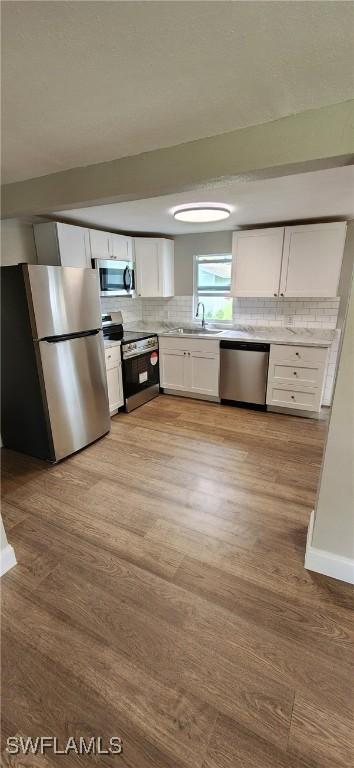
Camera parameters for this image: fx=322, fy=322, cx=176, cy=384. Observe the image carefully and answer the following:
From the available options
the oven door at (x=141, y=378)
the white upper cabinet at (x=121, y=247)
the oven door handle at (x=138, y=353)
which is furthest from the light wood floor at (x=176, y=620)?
the white upper cabinet at (x=121, y=247)

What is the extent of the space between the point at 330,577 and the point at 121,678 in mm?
1175

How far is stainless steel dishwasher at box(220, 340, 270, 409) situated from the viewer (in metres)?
3.88

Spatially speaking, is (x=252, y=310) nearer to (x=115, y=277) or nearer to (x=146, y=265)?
(x=146, y=265)

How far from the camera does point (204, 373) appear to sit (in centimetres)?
428

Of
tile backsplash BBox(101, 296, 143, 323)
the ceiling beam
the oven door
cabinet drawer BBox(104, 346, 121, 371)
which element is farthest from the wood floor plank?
tile backsplash BBox(101, 296, 143, 323)

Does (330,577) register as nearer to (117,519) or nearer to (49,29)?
(117,519)

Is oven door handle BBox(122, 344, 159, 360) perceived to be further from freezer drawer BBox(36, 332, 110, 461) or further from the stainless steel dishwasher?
the stainless steel dishwasher

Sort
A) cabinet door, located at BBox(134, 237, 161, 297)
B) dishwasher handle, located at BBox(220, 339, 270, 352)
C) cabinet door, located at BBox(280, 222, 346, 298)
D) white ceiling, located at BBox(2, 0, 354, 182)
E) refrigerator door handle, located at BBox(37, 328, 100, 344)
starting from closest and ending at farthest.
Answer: white ceiling, located at BBox(2, 0, 354, 182) < refrigerator door handle, located at BBox(37, 328, 100, 344) < cabinet door, located at BBox(280, 222, 346, 298) < dishwasher handle, located at BBox(220, 339, 270, 352) < cabinet door, located at BBox(134, 237, 161, 297)

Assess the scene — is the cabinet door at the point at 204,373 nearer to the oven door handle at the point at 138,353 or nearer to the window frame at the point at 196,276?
the oven door handle at the point at 138,353

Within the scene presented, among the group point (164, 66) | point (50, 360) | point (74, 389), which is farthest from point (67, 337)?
point (164, 66)

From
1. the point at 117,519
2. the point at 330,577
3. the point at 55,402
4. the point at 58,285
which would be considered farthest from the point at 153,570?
the point at 58,285

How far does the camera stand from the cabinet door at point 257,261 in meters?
3.74

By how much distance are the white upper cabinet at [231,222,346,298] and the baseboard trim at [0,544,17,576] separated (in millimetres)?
3524

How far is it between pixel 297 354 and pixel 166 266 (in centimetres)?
218
